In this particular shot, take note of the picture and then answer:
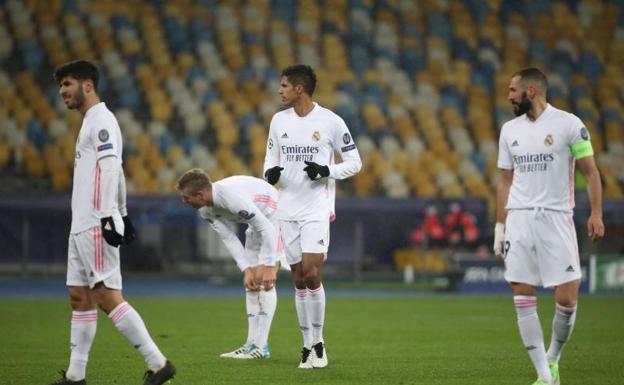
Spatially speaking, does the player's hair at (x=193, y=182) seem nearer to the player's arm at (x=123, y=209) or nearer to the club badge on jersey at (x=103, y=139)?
the player's arm at (x=123, y=209)

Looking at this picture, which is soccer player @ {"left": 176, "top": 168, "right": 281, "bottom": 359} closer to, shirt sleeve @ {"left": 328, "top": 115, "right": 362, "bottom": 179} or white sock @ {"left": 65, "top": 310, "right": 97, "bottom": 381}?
shirt sleeve @ {"left": 328, "top": 115, "right": 362, "bottom": 179}

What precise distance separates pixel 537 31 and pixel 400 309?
19563mm

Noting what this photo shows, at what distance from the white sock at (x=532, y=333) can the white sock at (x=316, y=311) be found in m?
2.41

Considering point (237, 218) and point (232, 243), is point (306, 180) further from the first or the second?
point (232, 243)

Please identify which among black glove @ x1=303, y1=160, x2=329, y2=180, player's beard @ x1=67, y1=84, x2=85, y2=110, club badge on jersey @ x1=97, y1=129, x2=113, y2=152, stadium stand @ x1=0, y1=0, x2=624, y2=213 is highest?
stadium stand @ x1=0, y1=0, x2=624, y2=213

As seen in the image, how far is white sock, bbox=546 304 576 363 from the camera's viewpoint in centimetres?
916

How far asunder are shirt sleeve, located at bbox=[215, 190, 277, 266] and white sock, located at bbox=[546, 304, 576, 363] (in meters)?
2.85

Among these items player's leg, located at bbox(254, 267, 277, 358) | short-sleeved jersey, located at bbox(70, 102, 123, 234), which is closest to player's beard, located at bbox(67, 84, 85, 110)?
short-sleeved jersey, located at bbox(70, 102, 123, 234)

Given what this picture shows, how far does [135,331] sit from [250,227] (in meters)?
3.42

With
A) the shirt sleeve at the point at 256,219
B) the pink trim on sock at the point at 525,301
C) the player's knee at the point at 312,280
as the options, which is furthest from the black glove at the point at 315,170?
the pink trim on sock at the point at 525,301

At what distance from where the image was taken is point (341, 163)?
10953 mm

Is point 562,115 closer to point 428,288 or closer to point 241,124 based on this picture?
point 428,288

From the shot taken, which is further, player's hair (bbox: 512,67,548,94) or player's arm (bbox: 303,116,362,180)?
player's arm (bbox: 303,116,362,180)

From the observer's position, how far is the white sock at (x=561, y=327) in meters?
9.16
